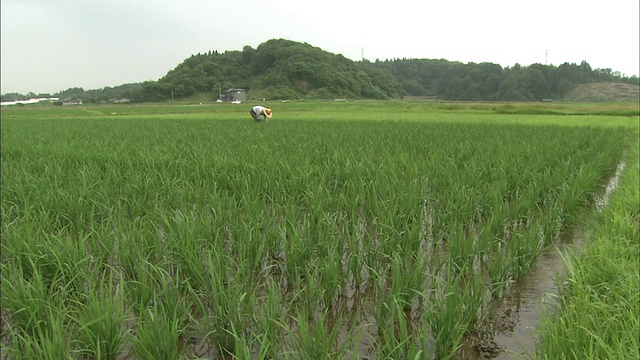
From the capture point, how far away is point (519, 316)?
1957 millimetres

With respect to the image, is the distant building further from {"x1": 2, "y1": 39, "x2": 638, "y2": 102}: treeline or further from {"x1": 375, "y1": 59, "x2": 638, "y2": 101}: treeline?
{"x1": 375, "y1": 59, "x2": 638, "y2": 101}: treeline

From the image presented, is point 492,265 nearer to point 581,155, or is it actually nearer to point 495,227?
point 495,227

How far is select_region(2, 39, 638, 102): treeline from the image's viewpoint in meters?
68.0

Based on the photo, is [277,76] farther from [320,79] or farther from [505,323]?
[505,323]

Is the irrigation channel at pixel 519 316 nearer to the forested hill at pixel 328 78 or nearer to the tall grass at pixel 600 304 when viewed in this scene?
the tall grass at pixel 600 304

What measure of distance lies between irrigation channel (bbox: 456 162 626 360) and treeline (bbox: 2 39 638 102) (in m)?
64.8

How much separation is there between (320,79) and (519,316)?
75748mm

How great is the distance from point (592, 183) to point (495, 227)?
2.35 meters

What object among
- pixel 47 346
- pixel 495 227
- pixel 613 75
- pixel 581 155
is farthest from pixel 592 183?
pixel 613 75

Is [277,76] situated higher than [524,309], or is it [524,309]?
[277,76]

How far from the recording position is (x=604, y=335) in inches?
56.6

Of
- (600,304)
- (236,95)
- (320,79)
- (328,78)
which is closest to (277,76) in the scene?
(320,79)

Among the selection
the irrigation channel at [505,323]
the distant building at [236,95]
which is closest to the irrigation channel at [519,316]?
the irrigation channel at [505,323]

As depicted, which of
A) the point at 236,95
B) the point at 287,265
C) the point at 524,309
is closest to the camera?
the point at 524,309
